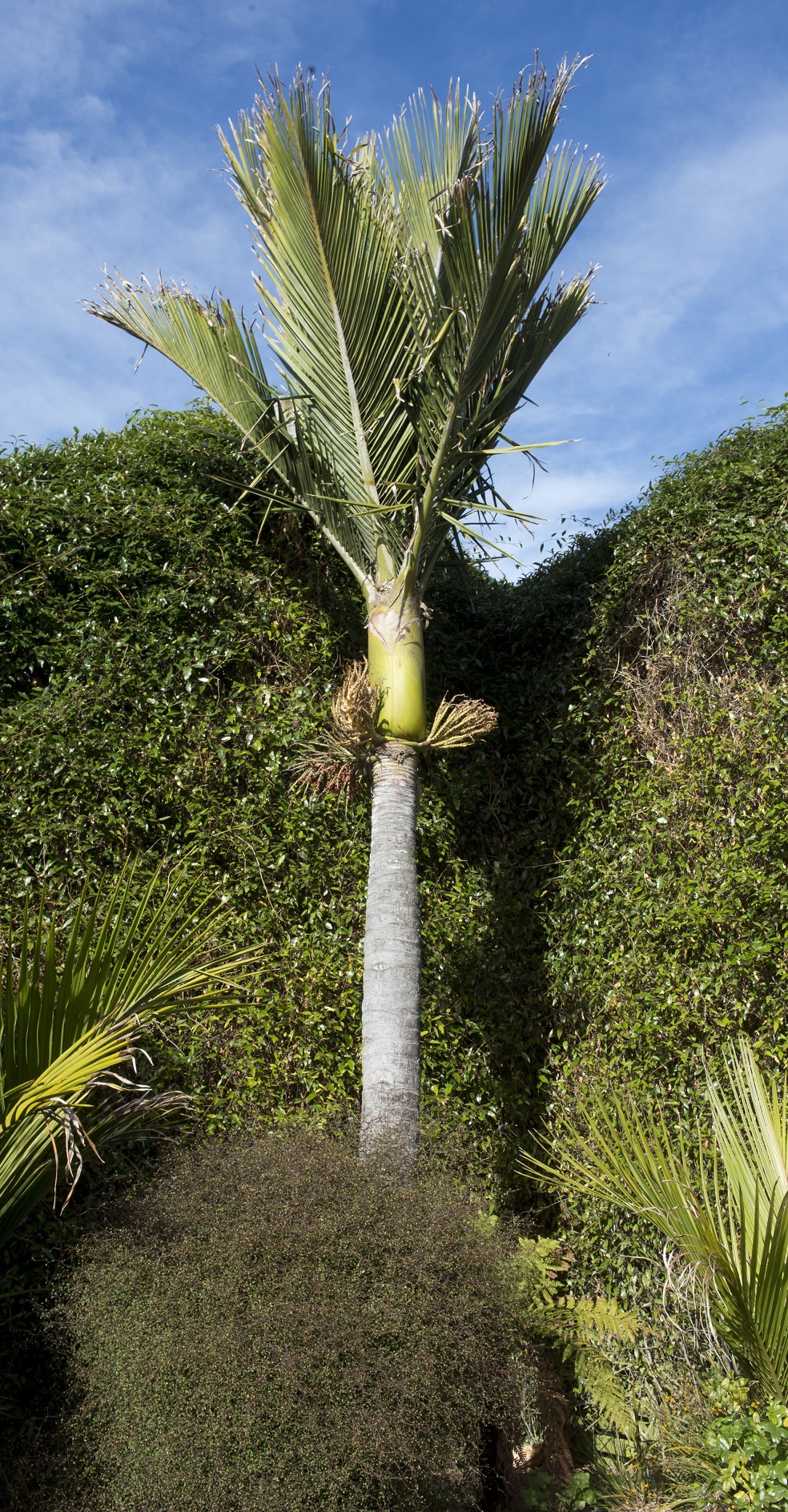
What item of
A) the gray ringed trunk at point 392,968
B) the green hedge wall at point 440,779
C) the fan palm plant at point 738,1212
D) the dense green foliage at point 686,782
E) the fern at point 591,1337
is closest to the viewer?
the fan palm plant at point 738,1212

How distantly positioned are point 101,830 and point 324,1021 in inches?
54.6

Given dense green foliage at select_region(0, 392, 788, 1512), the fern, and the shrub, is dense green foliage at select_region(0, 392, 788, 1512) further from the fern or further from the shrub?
the shrub

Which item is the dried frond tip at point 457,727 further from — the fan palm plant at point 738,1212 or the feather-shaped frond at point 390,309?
the fan palm plant at point 738,1212

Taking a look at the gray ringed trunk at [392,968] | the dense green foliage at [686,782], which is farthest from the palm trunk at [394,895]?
the dense green foliage at [686,782]

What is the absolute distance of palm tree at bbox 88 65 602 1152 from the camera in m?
4.04

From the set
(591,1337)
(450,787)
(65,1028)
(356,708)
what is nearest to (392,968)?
(356,708)

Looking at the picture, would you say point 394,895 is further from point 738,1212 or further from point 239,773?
point 738,1212

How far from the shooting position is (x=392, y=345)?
4.59m

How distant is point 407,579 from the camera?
180 inches

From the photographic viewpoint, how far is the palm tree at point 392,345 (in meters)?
4.04

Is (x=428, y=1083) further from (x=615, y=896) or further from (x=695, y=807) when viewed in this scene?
(x=695, y=807)

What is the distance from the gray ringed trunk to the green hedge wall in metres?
0.73

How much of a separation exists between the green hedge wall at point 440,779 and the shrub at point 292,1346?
1234 millimetres

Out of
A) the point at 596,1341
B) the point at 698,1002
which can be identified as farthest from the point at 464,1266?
the point at 698,1002
